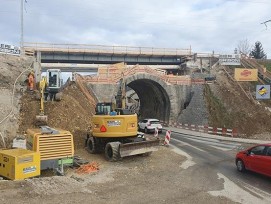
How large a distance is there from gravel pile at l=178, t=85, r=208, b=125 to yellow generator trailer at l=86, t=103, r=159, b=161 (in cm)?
2216

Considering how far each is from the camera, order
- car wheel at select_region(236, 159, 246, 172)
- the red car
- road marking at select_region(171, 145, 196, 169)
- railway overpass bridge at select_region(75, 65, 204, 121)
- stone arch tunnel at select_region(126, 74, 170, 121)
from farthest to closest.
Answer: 1. stone arch tunnel at select_region(126, 74, 170, 121)
2. railway overpass bridge at select_region(75, 65, 204, 121)
3. road marking at select_region(171, 145, 196, 169)
4. car wheel at select_region(236, 159, 246, 172)
5. the red car

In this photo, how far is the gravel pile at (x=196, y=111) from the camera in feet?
134

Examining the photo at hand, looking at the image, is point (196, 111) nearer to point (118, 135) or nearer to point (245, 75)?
point (245, 75)

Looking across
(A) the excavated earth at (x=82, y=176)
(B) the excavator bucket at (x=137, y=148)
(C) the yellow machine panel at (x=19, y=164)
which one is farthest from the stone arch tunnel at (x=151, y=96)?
(C) the yellow machine panel at (x=19, y=164)

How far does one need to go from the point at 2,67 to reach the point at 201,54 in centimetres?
3697

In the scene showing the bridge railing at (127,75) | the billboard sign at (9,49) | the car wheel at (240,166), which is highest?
the billboard sign at (9,49)

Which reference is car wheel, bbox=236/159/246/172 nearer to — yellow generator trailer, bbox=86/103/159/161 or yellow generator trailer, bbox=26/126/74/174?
yellow generator trailer, bbox=86/103/159/161

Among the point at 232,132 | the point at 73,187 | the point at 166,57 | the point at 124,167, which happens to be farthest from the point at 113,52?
the point at 73,187

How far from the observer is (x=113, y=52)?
58.1 meters

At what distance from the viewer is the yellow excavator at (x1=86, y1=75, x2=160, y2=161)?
1812cm

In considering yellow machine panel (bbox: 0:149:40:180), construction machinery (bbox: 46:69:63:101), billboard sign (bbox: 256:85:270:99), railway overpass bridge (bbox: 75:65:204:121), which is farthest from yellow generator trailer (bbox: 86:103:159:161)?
billboard sign (bbox: 256:85:270:99)

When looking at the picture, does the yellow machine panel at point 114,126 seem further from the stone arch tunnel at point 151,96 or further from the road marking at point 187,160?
the stone arch tunnel at point 151,96

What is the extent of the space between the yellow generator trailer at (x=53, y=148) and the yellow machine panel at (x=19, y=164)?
2.39 feet

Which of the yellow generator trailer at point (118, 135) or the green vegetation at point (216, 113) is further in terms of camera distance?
the green vegetation at point (216, 113)
